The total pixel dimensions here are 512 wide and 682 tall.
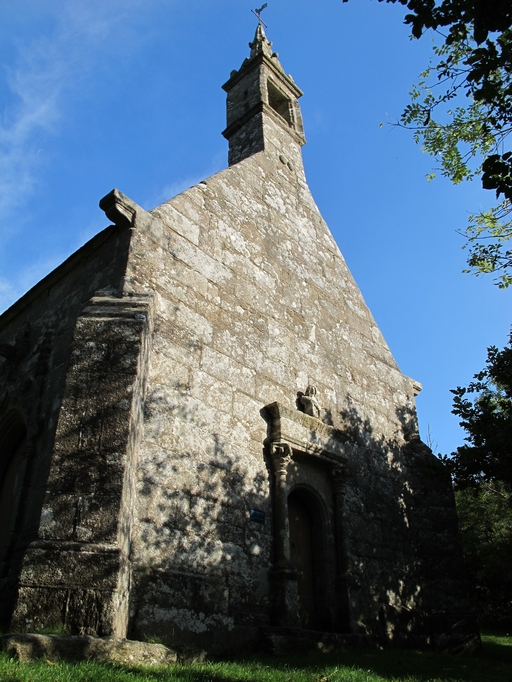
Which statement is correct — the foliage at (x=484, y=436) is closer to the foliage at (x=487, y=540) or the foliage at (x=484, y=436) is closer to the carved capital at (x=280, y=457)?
the carved capital at (x=280, y=457)

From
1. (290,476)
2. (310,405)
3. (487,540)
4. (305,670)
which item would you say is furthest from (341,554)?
(487,540)

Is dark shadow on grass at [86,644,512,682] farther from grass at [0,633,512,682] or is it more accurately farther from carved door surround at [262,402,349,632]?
carved door surround at [262,402,349,632]

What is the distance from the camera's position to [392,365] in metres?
10.8

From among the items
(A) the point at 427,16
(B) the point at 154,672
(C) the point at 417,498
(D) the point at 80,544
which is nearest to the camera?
(B) the point at 154,672

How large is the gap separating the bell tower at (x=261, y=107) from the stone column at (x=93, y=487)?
6856mm

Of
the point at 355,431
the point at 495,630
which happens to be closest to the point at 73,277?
the point at 355,431

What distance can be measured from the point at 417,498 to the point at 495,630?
9.02m

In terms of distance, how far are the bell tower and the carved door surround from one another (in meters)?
5.84

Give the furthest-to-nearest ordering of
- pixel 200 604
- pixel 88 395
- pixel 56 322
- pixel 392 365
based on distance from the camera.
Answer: pixel 392 365 < pixel 56 322 < pixel 200 604 < pixel 88 395

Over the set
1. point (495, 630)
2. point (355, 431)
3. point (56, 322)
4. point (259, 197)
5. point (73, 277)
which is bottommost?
point (495, 630)

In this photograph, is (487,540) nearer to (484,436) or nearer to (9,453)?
(484,436)

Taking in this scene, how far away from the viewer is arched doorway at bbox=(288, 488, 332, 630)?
7.30 metres

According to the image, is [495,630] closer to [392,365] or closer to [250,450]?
[392,365]

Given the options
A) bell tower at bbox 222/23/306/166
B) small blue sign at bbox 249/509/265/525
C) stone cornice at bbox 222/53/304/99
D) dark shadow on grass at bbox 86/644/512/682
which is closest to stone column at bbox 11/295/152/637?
dark shadow on grass at bbox 86/644/512/682
